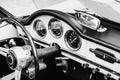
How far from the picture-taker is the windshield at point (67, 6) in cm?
286

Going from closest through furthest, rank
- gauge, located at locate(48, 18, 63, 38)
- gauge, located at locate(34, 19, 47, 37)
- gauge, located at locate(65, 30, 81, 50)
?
gauge, located at locate(65, 30, 81, 50) < gauge, located at locate(48, 18, 63, 38) < gauge, located at locate(34, 19, 47, 37)

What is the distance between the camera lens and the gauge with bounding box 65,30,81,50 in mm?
2625

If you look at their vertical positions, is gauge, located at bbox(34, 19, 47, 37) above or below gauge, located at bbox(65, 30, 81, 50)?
above

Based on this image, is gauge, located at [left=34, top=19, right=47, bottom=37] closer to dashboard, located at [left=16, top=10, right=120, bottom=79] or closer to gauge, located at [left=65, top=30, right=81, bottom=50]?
dashboard, located at [left=16, top=10, right=120, bottom=79]

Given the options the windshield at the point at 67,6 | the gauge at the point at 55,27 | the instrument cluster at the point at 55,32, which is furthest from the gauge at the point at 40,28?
the windshield at the point at 67,6

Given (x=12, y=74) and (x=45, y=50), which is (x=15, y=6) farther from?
(x=45, y=50)

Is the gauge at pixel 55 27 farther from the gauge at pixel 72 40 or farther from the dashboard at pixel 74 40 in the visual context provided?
the gauge at pixel 72 40

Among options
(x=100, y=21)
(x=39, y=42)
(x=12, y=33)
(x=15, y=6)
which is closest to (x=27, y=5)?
(x=15, y=6)

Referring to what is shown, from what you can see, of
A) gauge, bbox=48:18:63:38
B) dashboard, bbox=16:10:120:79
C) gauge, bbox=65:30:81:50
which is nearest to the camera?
Result: dashboard, bbox=16:10:120:79

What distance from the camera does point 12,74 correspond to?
3.05m

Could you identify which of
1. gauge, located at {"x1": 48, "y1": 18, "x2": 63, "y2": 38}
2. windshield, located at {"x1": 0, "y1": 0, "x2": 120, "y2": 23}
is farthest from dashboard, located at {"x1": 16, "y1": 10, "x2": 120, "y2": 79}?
windshield, located at {"x1": 0, "y1": 0, "x2": 120, "y2": 23}

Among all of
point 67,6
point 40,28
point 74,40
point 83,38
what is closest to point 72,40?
point 74,40

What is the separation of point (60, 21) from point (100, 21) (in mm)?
470

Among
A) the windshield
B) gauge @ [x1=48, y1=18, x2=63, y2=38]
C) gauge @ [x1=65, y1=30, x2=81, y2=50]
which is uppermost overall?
the windshield
